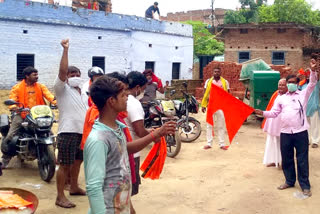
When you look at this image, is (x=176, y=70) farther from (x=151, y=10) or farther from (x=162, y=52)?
(x=151, y=10)

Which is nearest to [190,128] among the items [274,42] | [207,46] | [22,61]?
[22,61]

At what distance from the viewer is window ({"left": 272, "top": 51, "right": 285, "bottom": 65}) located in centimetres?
2225

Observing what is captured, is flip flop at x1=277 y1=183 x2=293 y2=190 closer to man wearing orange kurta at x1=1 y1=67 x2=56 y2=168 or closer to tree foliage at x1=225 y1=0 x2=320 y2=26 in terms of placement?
man wearing orange kurta at x1=1 y1=67 x2=56 y2=168

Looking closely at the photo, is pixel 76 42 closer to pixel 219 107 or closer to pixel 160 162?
pixel 219 107

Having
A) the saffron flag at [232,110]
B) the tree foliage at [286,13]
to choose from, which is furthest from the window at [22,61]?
the tree foliage at [286,13]

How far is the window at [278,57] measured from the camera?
22.2 m

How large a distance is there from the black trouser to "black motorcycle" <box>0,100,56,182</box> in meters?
3.33

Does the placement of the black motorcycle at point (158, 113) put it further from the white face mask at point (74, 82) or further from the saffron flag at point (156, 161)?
the saffron flag at point (156, 161)

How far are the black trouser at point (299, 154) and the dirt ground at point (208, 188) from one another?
247 millimetres

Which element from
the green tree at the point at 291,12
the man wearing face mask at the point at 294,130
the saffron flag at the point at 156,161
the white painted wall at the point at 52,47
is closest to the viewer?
the saffron flag at the point at 156,161

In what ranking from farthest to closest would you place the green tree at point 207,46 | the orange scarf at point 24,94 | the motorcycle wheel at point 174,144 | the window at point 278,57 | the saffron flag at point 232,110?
the green tree at point 207,46 < the window at point 278,57 < the motorcycle wheel at point 174,144 < the orange scarf at point 24,94 < the saffron flag at point 232,110

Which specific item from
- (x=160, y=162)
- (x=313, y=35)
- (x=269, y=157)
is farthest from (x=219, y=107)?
(x=313, y=35)

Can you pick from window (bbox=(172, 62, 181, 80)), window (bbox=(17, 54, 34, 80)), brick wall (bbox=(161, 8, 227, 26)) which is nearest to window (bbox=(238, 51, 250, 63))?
window (bbox=(172, 62, 181, 80))

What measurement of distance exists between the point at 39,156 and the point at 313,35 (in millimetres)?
20176
